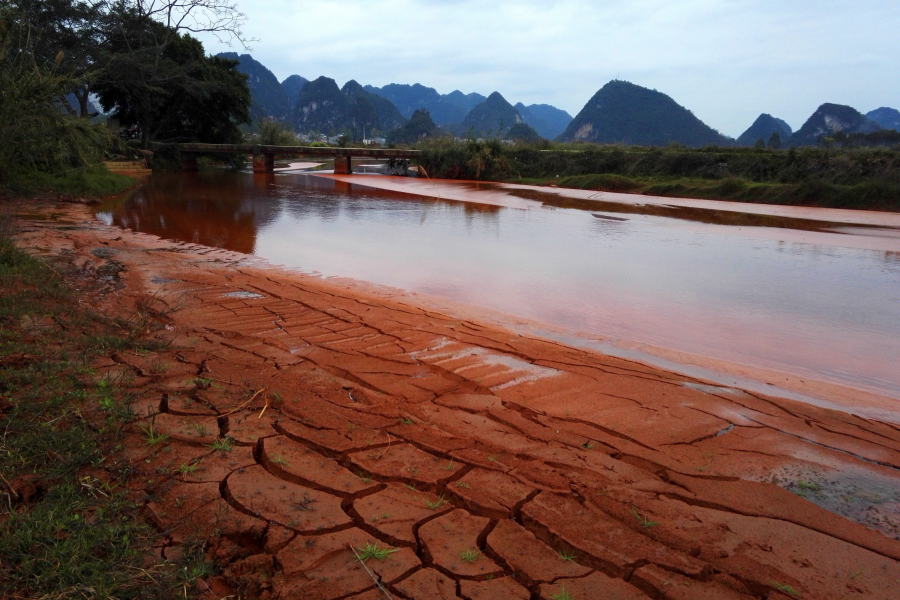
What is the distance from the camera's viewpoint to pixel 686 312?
6.30 m

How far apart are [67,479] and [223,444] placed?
2.07 feet

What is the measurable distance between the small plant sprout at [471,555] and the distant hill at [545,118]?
13246 centimetres

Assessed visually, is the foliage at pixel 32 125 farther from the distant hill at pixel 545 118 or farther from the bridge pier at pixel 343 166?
the distant hill at pixel 545 118

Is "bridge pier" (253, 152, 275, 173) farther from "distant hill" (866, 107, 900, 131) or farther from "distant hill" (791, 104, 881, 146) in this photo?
"distant hill" (866, 107, 900, 131)

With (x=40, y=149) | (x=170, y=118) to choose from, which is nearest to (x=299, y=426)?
(x=40, y=149)

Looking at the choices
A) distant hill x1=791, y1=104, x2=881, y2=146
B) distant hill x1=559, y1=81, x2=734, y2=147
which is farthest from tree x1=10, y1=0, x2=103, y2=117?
distant hill x1=559, y1=81, x2=734, y2=147

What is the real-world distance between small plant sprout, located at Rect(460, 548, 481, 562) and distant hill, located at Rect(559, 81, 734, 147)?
65.1 metres

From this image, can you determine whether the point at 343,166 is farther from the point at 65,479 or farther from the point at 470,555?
the point at 470,555

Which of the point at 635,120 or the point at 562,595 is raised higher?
the point at 635,120

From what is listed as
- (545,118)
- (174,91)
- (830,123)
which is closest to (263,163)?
(174,91)

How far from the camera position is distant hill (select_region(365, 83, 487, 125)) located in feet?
487

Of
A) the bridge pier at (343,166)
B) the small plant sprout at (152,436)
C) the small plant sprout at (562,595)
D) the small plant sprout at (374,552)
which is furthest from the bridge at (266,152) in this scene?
the small plant sprout at (562,595)

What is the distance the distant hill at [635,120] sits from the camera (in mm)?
63625

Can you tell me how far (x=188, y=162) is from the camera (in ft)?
94.9
